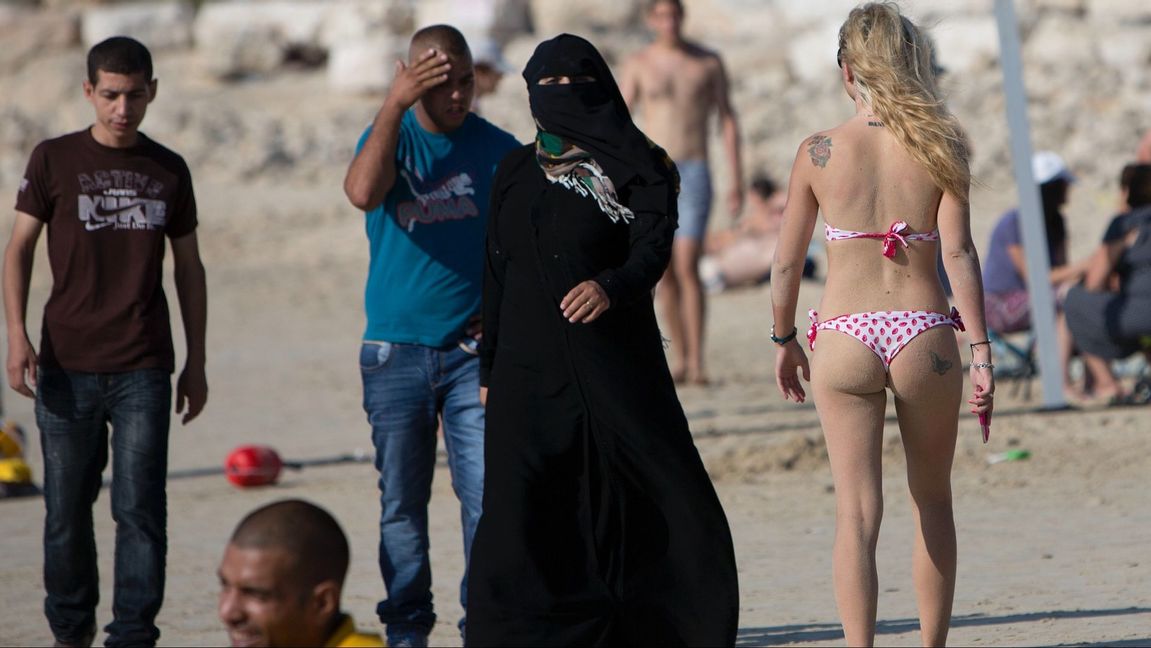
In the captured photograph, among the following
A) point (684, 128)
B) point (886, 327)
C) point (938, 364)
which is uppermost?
point (684, 128)

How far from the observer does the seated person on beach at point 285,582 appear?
3.19 meters

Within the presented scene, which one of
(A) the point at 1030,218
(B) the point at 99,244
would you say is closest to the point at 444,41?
(B) the point at 99,244

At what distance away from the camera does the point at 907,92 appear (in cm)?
452

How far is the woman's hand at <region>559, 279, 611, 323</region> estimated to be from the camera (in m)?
4.40

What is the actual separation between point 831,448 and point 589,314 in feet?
2.63

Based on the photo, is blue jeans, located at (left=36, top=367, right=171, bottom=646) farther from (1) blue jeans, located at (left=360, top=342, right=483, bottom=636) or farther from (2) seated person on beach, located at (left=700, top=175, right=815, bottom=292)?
(2) seated person on beach, located at (left=700, top=175, right=815, bottom=292)

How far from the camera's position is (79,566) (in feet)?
17.6

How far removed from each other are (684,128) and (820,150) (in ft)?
22.1

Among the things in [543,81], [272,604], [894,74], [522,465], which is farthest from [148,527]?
[894,74]

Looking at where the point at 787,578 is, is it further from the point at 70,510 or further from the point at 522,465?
the point at 70,510

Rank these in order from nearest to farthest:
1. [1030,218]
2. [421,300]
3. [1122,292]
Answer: [421,300]
[1122,292]
[1030,218]

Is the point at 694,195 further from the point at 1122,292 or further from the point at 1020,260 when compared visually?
the point at 1122,292

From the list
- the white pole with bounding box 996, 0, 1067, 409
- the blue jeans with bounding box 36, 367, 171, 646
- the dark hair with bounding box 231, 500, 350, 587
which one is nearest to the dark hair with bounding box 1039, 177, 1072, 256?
the white pole with bounding box 996, 0, 1067, 409

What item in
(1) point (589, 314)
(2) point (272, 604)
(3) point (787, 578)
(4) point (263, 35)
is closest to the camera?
(2) point (272, 604)
